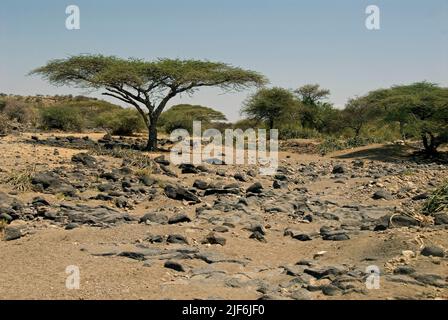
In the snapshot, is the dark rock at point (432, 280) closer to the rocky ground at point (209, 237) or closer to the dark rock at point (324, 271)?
the rocky ground at point (209, 237)

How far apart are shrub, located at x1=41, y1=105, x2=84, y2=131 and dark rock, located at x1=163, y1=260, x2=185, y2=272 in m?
23.7

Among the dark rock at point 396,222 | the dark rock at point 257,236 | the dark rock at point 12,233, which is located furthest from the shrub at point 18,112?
the dark rock at point 396,222

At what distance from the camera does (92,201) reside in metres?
9.69

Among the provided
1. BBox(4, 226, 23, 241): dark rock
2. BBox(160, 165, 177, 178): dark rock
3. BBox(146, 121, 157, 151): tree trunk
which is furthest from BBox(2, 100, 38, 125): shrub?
BBox(4, 226, 23, 241): dark rock

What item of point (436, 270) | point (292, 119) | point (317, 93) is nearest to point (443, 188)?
point (436, 270)

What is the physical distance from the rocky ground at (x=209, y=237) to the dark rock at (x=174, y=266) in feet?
0.04

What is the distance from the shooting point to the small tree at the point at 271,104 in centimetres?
3095

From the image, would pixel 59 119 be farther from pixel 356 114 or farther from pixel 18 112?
pixel 356 114

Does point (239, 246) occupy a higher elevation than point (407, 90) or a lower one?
lower

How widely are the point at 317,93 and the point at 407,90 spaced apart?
11.5 m

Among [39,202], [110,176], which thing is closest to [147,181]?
[110,176]

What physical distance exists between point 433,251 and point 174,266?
279 cm

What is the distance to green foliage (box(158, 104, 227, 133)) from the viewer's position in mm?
32219
